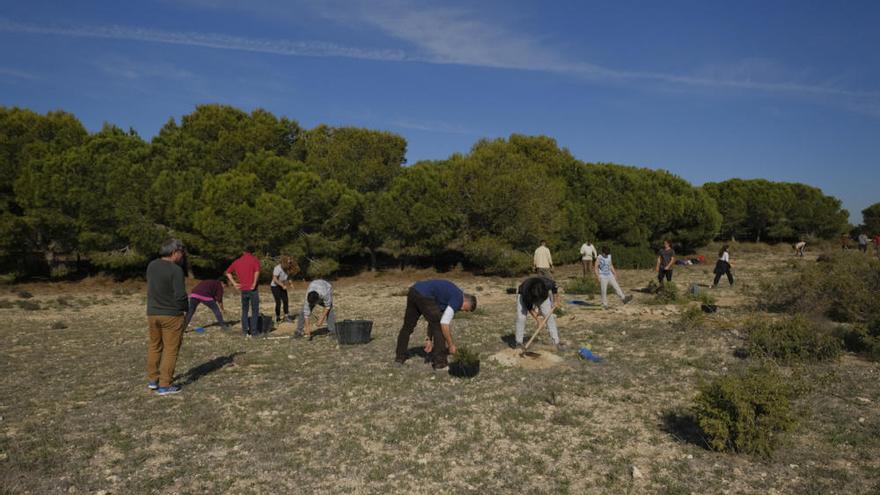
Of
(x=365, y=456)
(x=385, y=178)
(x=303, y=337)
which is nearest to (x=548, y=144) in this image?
(x=385, y=178)

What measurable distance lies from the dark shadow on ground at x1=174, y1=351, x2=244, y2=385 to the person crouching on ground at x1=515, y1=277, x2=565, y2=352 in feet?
17.0

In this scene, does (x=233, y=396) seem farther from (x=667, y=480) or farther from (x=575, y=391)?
(x=667, y=480)

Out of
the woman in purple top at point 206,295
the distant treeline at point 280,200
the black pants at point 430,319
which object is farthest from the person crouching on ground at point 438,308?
the distant treeline at point 280,200

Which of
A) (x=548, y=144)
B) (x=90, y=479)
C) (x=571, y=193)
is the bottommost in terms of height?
(x=90, y=479)

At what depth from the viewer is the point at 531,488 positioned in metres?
5.13

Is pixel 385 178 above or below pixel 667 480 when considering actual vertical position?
above

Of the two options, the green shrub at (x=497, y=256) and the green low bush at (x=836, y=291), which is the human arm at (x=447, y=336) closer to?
the green low bush at (x=836, y=291)

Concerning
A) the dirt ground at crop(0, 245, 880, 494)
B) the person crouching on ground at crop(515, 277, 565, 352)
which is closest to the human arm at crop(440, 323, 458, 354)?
the dirt ground at crop(0, 245, 880, 494)

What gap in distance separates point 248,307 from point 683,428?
29.4ft

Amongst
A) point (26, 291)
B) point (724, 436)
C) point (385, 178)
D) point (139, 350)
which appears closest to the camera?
point (724, 436)

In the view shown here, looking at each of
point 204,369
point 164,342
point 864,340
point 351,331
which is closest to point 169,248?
point 164,342

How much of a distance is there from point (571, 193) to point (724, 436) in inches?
1205

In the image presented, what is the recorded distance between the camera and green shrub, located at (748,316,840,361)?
913 centimetres

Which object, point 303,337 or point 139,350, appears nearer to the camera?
point 139,350
